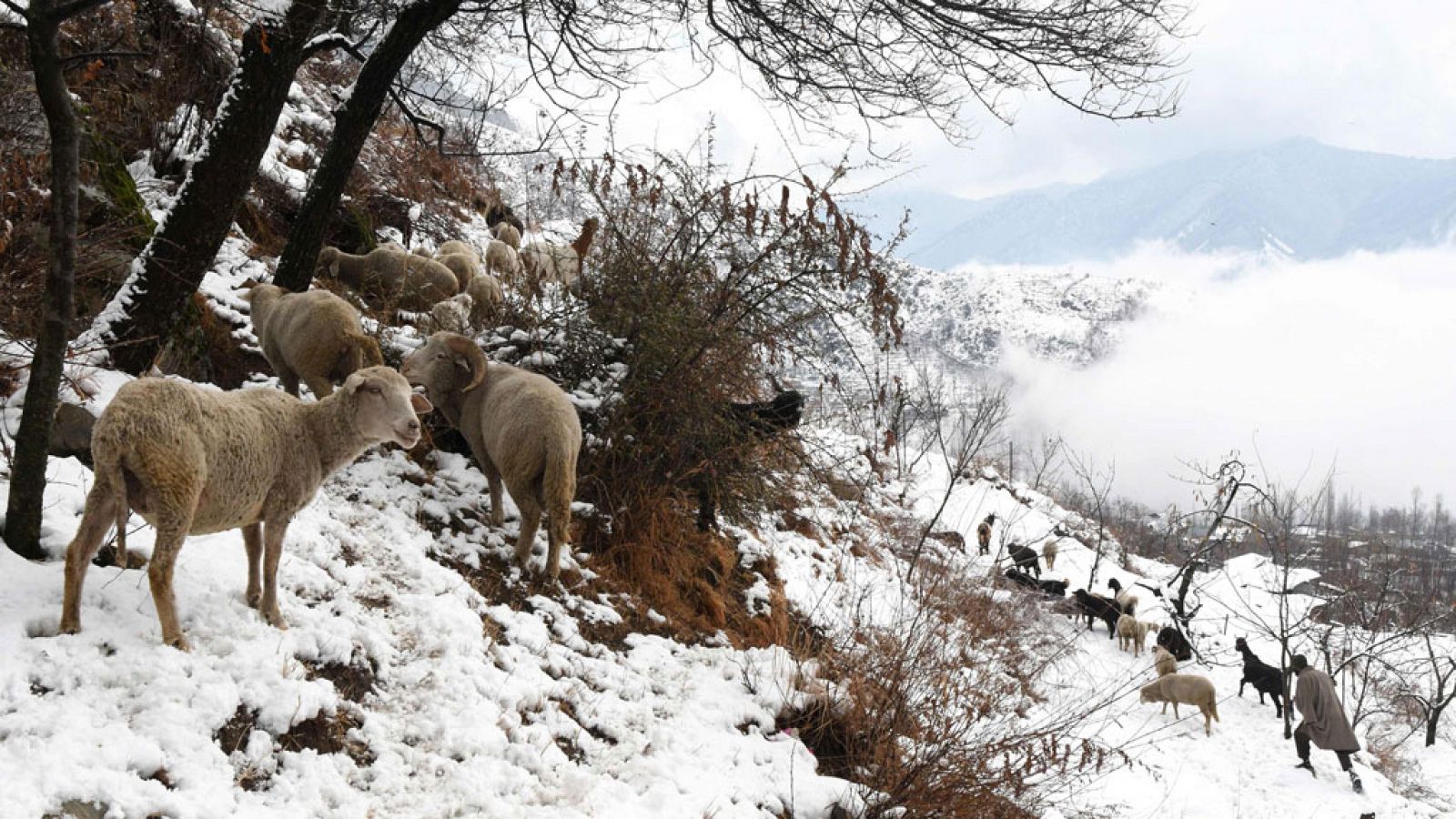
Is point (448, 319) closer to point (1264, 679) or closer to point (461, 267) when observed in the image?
point (461, 267)

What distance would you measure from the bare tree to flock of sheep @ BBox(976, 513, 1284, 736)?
1241 cm

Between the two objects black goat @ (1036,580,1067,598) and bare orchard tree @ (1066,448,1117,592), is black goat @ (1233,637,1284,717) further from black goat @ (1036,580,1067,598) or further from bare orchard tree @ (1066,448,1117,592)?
bare orchard tree @ (1066,448,1117,592)

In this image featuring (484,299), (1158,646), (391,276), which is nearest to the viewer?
(391,276)

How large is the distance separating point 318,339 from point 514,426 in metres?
1.44

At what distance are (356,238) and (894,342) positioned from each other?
7507mm

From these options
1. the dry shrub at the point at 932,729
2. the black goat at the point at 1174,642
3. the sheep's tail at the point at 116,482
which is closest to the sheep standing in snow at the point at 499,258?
the dry shrub at the point at 932,729

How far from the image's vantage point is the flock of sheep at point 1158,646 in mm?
16562

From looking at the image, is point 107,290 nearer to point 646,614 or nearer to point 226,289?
point 226,289

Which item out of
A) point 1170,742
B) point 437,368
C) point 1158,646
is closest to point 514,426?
point 437,368

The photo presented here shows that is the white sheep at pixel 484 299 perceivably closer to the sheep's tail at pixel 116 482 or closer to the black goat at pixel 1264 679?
the sheep's tail at pixel 116 482

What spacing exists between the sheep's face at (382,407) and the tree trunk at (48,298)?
1.08m

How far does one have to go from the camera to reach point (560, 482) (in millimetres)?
5379

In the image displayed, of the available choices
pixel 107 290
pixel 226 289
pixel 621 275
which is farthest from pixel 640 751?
pixel 226 289

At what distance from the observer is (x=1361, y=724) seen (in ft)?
92.1
